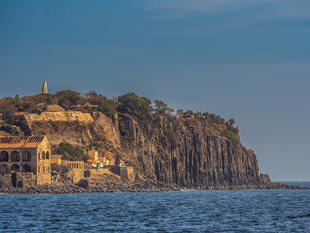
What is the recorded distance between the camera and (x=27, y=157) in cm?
12550

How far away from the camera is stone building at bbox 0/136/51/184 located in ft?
400

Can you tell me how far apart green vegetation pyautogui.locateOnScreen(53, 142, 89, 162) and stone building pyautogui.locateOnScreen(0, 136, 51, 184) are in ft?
76.0

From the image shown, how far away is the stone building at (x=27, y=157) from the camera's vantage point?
122m

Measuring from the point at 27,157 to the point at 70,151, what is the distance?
2737 cm

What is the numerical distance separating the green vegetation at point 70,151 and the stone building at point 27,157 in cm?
2317

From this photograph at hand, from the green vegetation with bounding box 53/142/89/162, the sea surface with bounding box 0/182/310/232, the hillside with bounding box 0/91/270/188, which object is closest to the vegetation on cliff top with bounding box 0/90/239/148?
→ the hillside with bounding box 0/91/270/188

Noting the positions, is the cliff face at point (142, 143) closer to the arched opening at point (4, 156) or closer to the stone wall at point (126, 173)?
the stone wall at point (126, 173)

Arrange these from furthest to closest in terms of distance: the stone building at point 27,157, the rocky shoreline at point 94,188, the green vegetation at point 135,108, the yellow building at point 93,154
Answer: the green vegetation at point 135,108 < the yellow building at point 93,154 < the stone building at point 27,157 < the rocky shoreline at point 94,188

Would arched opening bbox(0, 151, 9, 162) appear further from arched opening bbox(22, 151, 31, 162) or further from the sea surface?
the sea surface

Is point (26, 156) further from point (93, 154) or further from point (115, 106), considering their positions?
point (115, 106)

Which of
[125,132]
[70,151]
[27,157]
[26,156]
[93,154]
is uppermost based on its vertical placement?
[125,132]

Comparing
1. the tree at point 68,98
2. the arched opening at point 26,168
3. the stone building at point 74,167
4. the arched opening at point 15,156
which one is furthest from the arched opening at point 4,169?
the tree at point 68,98

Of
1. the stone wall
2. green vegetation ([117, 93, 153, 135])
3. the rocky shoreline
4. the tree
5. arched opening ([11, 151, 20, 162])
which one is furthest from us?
green vegetation ([117, 93, 153, 135])

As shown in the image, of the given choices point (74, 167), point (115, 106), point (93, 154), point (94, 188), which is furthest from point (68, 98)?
point (94, 188)
